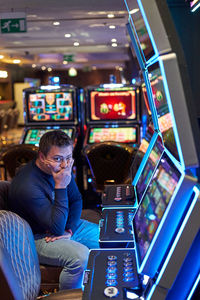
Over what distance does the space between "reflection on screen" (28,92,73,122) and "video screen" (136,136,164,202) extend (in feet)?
10.2

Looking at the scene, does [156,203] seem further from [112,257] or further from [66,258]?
[66,258]

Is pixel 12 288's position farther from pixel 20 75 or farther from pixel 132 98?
pixel 20 75

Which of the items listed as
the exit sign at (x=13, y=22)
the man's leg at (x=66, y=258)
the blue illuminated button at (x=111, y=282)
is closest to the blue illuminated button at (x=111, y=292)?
the blue illuminated button at (x=111, y=282)

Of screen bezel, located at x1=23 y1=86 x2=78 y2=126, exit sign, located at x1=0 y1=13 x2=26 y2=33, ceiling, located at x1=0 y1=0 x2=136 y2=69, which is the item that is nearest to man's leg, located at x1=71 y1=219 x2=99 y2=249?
screen bezel, located at x1=23 y1=86 x2=78 y2=126

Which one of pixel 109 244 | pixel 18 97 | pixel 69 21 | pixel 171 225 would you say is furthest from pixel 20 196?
pixel 18 97

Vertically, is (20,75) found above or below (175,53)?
above

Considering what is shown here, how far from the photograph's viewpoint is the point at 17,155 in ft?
13.3

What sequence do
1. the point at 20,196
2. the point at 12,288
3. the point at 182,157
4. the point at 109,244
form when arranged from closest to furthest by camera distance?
the point at 182,157 → the point at 12,288 → the point at 109,244 → the point at 20,196

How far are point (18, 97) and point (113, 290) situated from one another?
15709 millimetres

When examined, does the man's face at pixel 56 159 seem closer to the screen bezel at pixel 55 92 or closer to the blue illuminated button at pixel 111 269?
the blue illuminated button at pixel 111 269

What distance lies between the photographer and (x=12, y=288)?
1254 millimetres

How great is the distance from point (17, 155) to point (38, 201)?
2.07m

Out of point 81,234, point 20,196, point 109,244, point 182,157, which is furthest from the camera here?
point 81,234

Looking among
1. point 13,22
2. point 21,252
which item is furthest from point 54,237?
point 13,22
